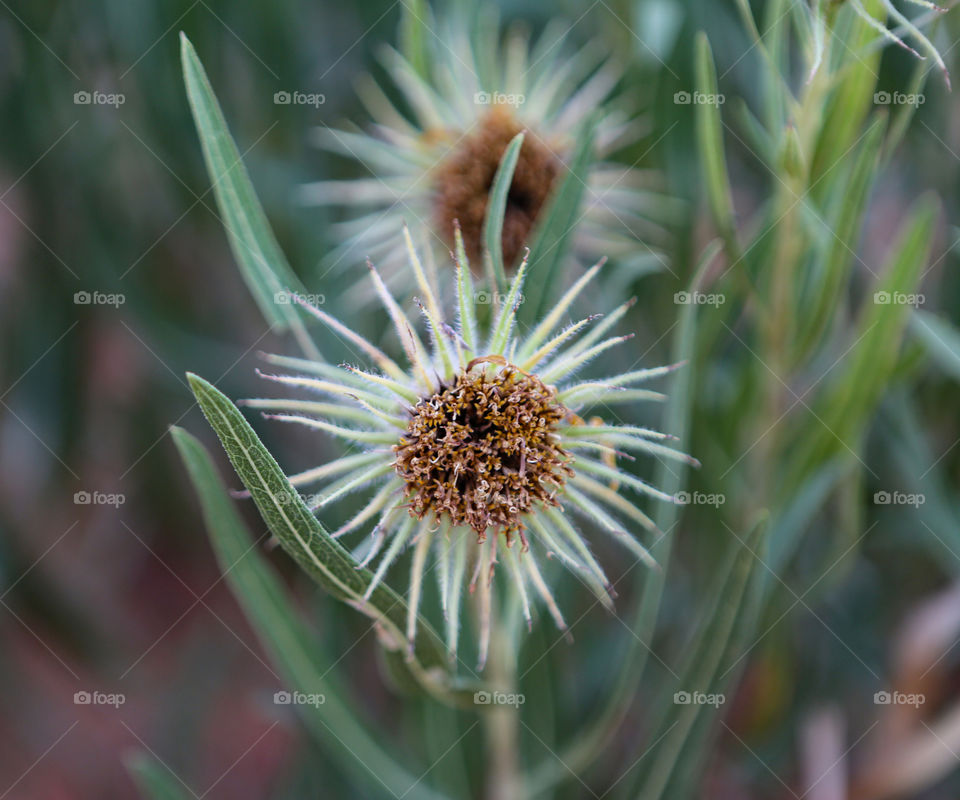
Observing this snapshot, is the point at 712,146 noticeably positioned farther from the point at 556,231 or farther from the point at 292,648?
the point at 292,648

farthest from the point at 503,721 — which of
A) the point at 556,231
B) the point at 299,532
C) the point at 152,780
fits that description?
the point at 556,231

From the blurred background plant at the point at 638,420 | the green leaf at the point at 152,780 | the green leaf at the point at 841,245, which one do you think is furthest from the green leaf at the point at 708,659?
the green leaf at the point at 152,780

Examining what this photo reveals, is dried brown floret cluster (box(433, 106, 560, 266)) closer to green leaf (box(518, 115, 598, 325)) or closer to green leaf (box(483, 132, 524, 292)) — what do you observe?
green leaf (box(518, 115, 598, 325))

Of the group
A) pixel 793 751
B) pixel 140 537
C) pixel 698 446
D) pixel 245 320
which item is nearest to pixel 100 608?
pixel 140 537

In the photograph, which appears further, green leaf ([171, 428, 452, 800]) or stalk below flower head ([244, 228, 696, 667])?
green leaf ([171, 428, 452, 800])

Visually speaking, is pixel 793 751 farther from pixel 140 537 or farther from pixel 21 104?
pixel 21 104

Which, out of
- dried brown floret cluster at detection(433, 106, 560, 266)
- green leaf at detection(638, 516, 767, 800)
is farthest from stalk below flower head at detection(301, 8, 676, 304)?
green leaf at detection(638, 516, 767, 800)
